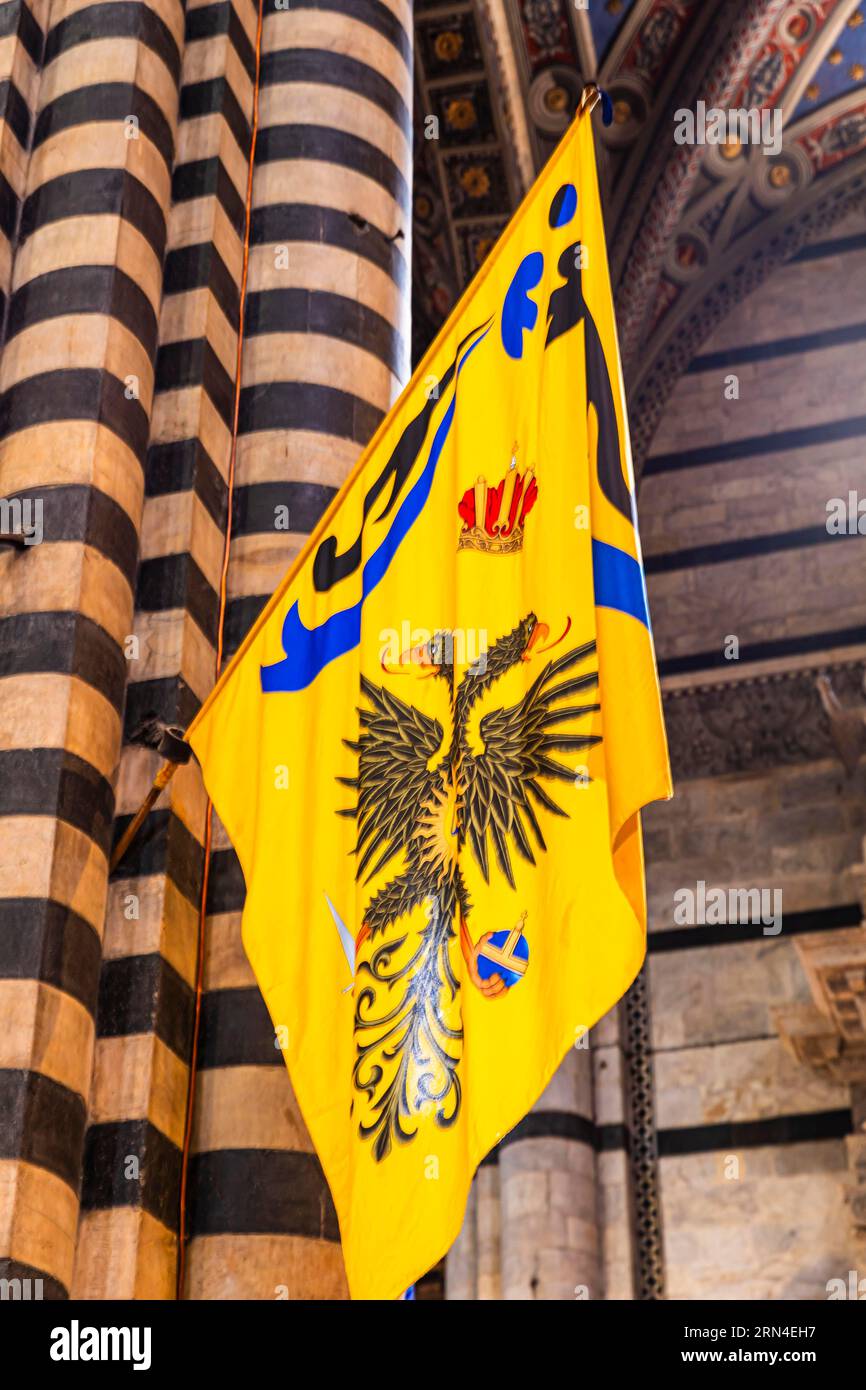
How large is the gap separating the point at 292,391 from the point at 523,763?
8.63 ft

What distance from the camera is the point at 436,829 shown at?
4426 millimetres

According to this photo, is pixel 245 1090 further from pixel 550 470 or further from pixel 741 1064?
pixel 741 1064

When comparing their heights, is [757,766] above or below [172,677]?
above

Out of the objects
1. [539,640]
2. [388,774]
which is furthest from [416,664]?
[539,640]

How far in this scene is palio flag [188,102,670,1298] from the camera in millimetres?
3928

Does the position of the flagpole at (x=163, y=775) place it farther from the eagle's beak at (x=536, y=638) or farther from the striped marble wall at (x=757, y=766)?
the striped marble wall at (x=757, y=766)

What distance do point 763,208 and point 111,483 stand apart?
8.87 meters

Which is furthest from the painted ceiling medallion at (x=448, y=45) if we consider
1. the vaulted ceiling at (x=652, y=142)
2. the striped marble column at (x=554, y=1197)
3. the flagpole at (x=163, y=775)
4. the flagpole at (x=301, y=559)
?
the flagpole at (x=163, y=775)

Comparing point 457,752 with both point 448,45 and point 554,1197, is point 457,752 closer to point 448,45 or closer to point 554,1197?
point 554,1197

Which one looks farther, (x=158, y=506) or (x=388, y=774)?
(x=158, y=506)

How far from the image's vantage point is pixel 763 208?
13.6 meters

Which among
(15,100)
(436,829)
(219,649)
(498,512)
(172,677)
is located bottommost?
(436,829)

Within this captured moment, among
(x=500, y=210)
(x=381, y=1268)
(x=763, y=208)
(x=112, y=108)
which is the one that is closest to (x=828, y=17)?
(x=763, y=208)

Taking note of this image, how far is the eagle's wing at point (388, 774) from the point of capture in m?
4.47
